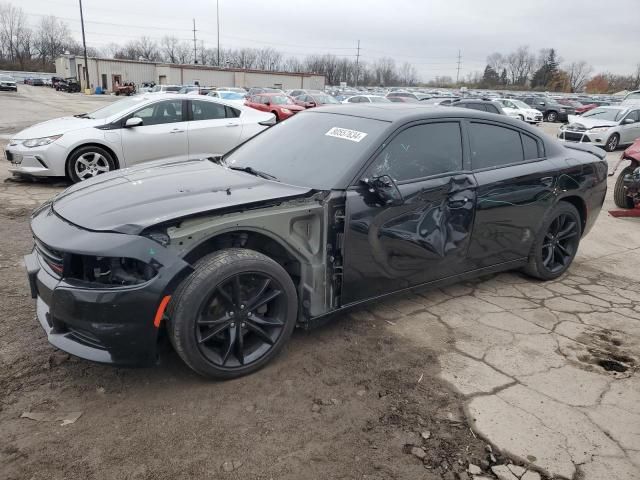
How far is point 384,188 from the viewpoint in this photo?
10.5 ft

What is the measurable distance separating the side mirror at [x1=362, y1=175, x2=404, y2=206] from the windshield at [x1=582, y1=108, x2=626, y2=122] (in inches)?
679

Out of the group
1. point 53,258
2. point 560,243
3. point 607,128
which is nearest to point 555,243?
point 560,243

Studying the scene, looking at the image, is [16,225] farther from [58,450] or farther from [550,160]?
[550,160]

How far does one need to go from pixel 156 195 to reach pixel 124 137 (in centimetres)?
535

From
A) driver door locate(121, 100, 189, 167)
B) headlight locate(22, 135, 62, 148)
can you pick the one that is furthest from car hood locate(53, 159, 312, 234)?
headlight locate(22, 135, 62, 148)

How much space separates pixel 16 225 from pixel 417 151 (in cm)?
476

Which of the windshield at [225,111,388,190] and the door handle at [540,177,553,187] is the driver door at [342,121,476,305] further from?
the door handle at [540,177,553,187]

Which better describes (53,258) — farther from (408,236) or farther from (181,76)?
(181,76)

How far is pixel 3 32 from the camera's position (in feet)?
307

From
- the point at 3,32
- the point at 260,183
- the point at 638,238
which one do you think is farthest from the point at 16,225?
the point at 3,32

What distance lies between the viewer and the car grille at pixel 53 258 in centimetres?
266

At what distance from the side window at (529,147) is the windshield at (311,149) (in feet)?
4.98

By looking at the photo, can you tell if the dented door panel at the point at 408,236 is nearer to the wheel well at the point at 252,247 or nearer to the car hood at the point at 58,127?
the wheel well at the point at 252,247

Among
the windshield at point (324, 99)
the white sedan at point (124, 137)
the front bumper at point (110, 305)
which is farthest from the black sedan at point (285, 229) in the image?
the windshield at point (324, 99)
